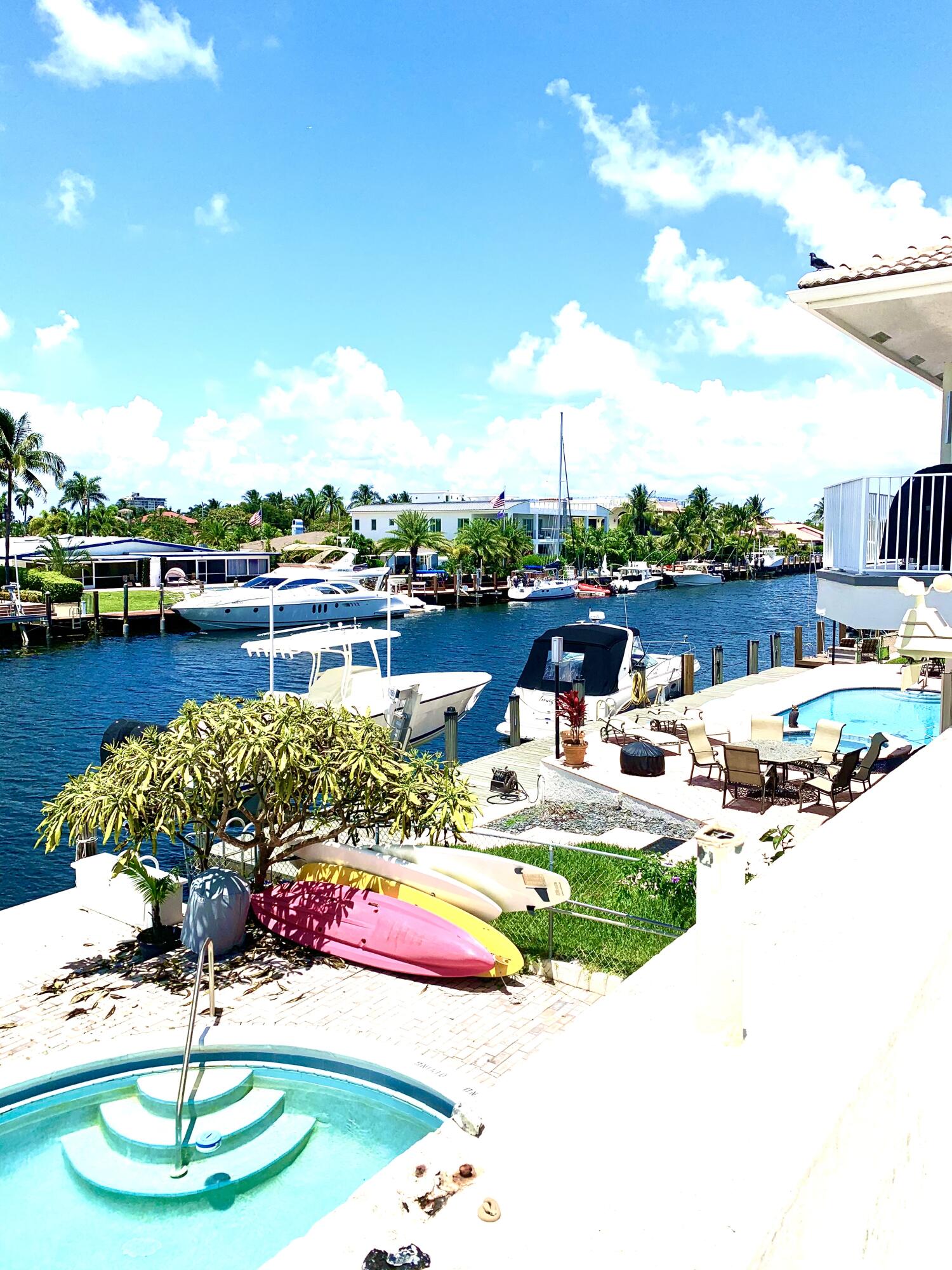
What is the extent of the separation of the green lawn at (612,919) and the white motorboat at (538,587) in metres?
70.0

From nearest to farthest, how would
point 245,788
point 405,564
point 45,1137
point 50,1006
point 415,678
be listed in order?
point 45,1137 → point 50,1006 → point 245,788 → point 415,678 → point 405,564

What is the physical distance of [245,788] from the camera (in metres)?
11.5

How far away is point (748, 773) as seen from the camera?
48.0 feet

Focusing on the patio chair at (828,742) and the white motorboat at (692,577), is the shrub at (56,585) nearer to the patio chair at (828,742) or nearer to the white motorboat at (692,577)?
the patio chair at (828,742)

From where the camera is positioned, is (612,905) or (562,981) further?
(612,905)

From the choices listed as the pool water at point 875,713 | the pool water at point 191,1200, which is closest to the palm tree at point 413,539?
the pool water at point 875,713

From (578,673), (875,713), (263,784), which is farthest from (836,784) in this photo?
(578,673)

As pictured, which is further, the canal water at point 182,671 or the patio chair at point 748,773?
the canal water at point 182,671

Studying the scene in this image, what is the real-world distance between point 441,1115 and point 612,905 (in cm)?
397

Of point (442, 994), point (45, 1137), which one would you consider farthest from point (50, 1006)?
point (442, 994)

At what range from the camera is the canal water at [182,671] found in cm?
2211

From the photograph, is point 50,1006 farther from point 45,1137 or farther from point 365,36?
point 365,36

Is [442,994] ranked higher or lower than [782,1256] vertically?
lower

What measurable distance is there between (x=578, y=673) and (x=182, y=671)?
26253mm
